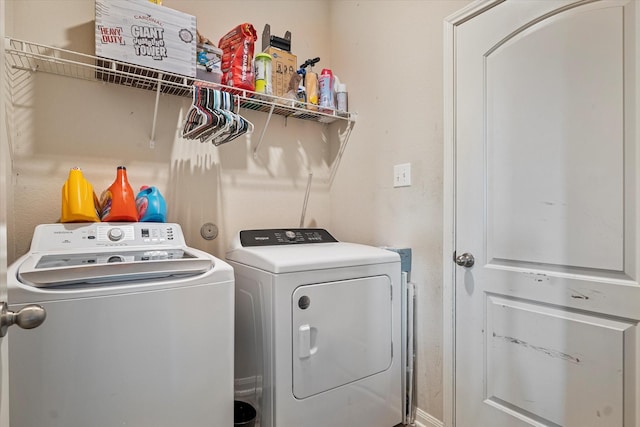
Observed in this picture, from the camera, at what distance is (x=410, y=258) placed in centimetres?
183

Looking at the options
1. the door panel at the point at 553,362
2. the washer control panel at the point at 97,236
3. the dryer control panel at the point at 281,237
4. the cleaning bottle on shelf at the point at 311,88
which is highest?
the cleaning bottle on shelf at the point at 311,88

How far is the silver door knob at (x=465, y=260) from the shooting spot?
61.1 inches

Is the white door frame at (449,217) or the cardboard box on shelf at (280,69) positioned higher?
the cardboard box on shelf at (280,69)

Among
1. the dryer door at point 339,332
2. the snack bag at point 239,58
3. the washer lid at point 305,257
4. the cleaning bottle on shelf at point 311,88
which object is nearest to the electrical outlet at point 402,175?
the washer lid at point 305,257

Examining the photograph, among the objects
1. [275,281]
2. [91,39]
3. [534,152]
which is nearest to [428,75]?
[534,152]

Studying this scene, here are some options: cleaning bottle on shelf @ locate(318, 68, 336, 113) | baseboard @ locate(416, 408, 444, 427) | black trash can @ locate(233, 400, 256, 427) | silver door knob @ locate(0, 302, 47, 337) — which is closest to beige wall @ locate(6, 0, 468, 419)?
baseboard @ locate(416, 408, 444, 427)

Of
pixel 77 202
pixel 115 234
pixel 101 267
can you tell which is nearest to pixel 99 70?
pixel 77 202

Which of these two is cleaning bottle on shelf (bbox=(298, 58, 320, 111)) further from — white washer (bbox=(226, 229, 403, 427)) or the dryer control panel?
white washer (bbox=(226, 229, 403, 427))

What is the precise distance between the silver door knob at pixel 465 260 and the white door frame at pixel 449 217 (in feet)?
0.14

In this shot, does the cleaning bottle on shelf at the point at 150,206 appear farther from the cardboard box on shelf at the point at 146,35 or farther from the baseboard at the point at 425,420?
the baseboard at the point at 425,420

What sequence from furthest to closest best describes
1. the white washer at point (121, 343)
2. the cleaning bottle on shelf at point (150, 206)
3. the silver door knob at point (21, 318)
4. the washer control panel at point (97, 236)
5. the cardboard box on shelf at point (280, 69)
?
the cardboard box on shelf at point (280, 69), the cleaning bottle on shelf at point (150, 206), the washer control panel at point (97, 236), the white washer at point (121, 343), the silver door knob at point (21, 318)

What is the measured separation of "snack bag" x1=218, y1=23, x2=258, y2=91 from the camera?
1.78 meters

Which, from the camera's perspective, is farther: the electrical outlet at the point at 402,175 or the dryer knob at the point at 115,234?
the electrical outlet at the point at 402,175

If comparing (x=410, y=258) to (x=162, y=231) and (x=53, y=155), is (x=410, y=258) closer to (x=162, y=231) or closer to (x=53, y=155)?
(x=162, y=231)
